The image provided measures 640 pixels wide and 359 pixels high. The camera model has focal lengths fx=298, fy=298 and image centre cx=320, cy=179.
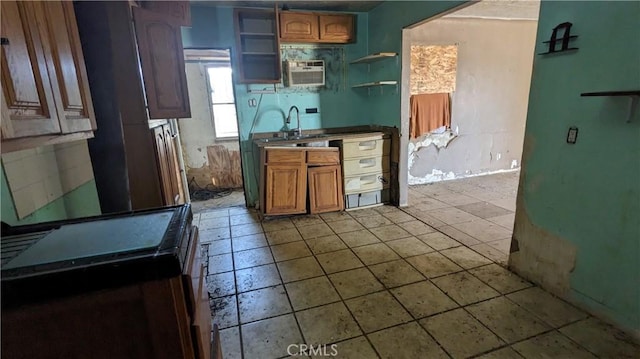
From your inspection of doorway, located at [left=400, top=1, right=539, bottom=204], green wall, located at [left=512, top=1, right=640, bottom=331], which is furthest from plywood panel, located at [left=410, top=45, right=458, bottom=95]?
green wall, located at [left=512, top=1, right=640, bottom=331]

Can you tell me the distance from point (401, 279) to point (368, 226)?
41.8 inches

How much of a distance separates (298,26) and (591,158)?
3.20 meters

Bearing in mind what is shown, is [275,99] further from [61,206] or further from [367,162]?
[61,206]

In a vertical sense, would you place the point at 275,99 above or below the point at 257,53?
below

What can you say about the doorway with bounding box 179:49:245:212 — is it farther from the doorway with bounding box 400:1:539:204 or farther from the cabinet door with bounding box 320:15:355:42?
the doorway with bounding box 400:1:539:204

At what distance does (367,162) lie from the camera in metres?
3.81

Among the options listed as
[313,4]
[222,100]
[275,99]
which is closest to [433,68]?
[313,4]

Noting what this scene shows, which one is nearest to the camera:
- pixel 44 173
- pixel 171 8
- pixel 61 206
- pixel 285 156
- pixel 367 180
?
pixel 44 173

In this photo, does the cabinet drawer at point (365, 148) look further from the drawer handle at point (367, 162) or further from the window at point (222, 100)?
the window at point (222, 100)

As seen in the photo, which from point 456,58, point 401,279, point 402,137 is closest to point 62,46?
point 401,279

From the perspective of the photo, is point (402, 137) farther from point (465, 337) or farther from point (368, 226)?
point (465, 337)

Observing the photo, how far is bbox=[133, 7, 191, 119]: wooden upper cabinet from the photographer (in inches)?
69.3

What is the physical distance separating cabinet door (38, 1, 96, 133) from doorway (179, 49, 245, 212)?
3.67 metres

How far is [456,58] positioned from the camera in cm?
450
